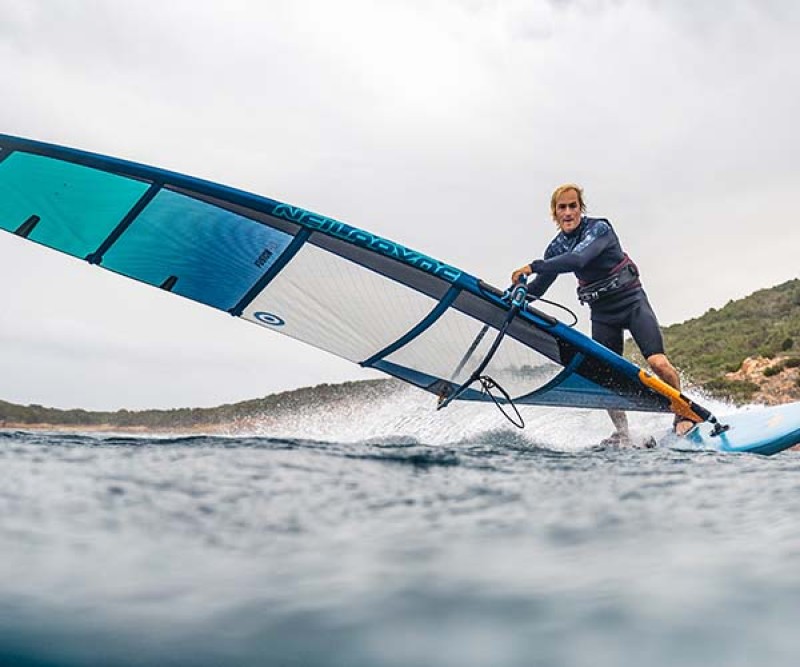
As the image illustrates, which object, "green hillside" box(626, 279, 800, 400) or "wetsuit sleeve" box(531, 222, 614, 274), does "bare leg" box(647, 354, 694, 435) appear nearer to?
"wetsuit sleeve" box(531, 222, 614, 274)

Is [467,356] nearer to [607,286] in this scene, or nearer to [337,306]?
[337,306]

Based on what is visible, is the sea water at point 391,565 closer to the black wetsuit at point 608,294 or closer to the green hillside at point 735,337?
the black wetsuit at point 608,294

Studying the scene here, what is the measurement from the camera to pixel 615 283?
21.5 feet

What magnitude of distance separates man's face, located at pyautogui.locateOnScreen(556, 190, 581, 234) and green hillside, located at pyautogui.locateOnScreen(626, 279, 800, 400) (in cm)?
1600

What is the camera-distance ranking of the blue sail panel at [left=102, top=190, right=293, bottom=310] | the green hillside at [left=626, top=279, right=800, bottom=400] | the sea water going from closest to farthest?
1. the sea water
2. the blue sail panel at [left=102, top=190, right=293, bottom=310]
3. the green hillside at [left=626, top=279, right=800, bottom=400]

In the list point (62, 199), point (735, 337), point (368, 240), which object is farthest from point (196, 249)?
point (735, 337)

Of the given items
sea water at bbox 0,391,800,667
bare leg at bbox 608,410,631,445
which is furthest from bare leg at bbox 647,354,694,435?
sea water at bbox 0,391,800,667

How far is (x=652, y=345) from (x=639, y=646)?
5532mm

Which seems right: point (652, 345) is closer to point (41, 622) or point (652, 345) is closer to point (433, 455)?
point (433, 455)

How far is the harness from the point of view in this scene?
6547mm

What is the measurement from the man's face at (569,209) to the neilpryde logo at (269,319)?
8.48 feet

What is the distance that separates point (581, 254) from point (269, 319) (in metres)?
2.74

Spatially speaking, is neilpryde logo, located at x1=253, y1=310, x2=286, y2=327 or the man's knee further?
neilpryde logo, located at x1=253, y1=310, x2=286, y2=327

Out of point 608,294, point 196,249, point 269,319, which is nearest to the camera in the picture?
point 196,249
